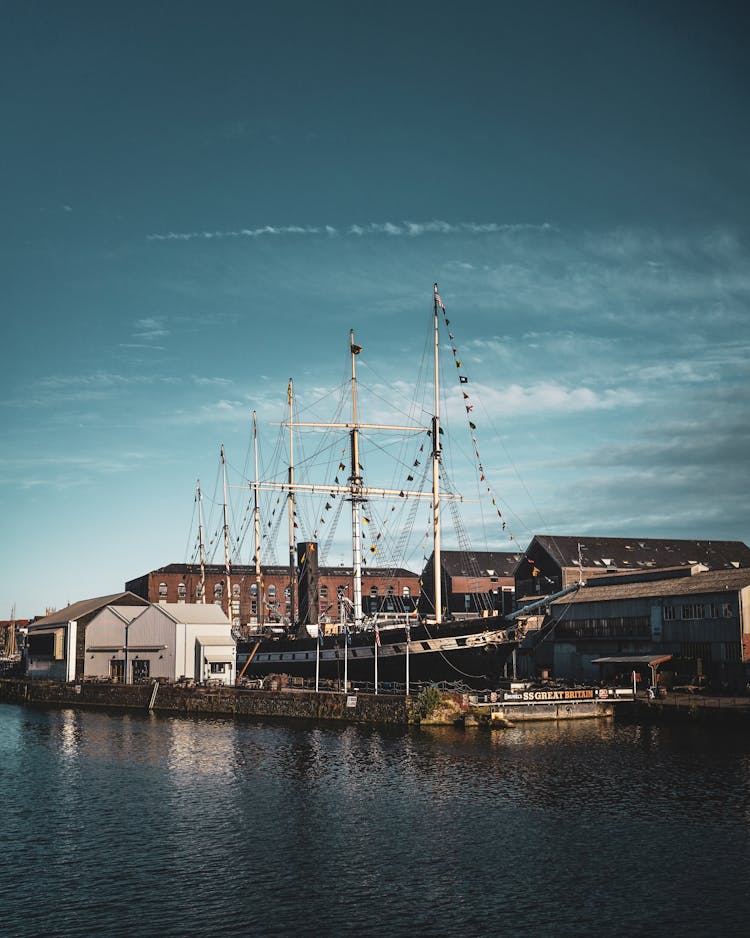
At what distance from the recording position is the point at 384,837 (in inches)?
1345

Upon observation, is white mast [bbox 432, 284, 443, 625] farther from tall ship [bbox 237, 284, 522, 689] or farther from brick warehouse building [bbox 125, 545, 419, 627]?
brick warehouse building [bbox 125, 545, 419, 627]

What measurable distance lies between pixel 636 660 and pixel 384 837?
44.3 m

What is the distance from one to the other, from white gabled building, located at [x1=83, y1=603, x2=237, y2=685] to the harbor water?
3204 cm

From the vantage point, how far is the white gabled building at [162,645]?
8956 cm

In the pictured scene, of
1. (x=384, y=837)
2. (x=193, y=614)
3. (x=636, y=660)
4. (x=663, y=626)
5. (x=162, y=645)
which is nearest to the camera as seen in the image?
(x=384, y=837)

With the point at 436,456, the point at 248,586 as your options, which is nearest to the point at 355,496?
the point at 436,456

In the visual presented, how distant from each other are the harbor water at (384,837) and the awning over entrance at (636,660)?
546 inches

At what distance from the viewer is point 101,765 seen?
50.8 metres

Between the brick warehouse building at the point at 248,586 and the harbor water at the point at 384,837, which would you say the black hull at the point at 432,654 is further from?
the brick warehouse building at the point at 248,586

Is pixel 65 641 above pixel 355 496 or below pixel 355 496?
below

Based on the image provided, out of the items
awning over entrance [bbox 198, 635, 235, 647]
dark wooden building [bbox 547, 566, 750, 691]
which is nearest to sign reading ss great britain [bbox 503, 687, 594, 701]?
dark wooden building [bbox 547, 566, 750, 691]

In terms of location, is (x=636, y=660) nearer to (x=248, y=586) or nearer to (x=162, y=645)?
(x=162, y=645)

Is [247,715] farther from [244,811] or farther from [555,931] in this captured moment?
[555,931]

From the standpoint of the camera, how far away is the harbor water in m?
25.9
